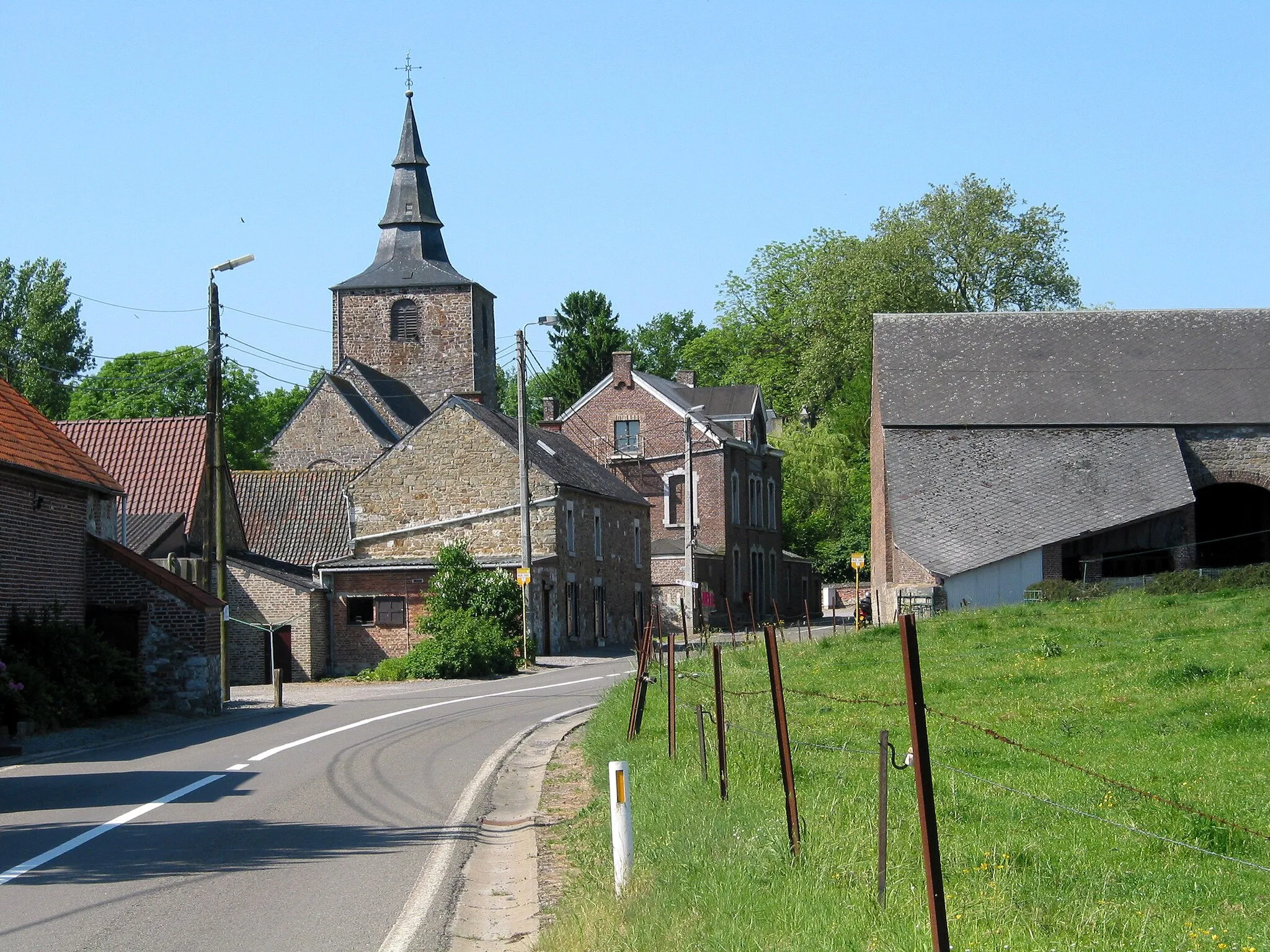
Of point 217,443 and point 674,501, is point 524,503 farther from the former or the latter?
point 674,501

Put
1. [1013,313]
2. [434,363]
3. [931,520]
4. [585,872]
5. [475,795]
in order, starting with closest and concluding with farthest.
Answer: [585,872] → [475,795] → [931,520] → [1013,313] → [434,363]

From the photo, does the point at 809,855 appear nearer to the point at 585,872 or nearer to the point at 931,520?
the point at 585,872

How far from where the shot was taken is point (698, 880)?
7465 millimetres

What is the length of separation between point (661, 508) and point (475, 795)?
46.0 m

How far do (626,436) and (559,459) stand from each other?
44.1 feet

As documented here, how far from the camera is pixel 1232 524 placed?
1670 inches

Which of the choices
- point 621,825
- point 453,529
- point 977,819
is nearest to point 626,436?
point 453,529

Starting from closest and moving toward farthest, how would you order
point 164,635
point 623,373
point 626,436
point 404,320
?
point 164,635 → point 626,436 → point 623,373 → point 404,320

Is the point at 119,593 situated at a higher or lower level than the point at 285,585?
lower

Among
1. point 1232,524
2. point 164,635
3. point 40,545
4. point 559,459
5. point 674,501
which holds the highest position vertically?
point 559,459

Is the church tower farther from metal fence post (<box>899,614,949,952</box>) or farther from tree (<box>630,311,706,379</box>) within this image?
metal fence post (<box>899,614,949,952</box>)

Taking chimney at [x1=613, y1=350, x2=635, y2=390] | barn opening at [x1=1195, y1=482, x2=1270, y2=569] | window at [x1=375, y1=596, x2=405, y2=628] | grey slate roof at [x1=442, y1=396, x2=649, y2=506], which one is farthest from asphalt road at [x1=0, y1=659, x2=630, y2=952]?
chimney at [x1=613, y1=350, x2=635, y2=390]

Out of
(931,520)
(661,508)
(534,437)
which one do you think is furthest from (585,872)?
(661,508)

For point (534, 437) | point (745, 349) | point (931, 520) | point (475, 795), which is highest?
point (745, 349)
